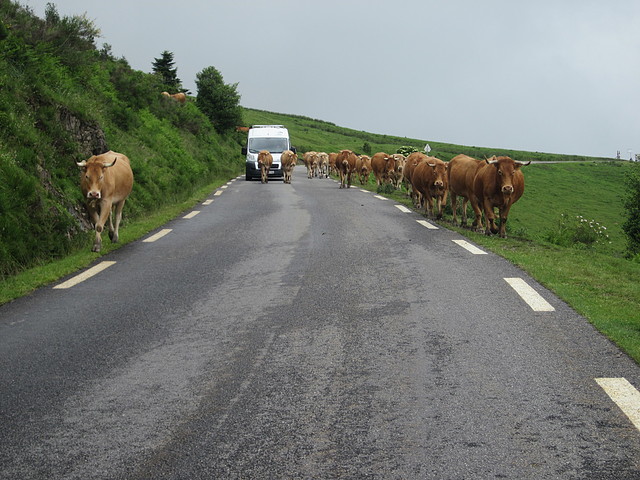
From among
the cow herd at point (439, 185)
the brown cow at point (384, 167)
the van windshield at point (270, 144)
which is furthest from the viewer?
the van windshield at point (270, 144)

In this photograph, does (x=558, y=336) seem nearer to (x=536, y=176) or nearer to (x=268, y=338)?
(x=268, y=338)

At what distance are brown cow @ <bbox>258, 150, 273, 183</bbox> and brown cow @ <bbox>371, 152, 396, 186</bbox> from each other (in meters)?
5.63

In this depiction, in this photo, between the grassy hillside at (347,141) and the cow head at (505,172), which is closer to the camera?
the cow head at (505,172)

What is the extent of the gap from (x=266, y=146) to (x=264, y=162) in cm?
340

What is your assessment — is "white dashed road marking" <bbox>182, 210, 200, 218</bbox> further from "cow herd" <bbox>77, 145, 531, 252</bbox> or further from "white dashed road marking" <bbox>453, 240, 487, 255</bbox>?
"white dashed road marking" <bbox>453, 240, 487, 255</bbox>

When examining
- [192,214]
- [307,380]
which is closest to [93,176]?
[192,214]

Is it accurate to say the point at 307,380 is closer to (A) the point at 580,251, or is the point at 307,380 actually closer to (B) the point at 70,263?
(B) the point at 70,263

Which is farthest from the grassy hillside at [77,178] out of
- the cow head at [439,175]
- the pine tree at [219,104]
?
the pine tree at [219,104]

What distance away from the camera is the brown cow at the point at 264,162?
3347cm

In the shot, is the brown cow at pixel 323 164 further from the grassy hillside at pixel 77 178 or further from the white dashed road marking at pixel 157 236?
the white dashed road marking at pixel 157 236

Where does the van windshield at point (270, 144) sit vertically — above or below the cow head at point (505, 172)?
below

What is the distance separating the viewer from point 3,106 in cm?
1319

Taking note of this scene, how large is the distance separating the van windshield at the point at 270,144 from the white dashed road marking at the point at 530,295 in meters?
29.1

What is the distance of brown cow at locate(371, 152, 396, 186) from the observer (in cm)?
2844
